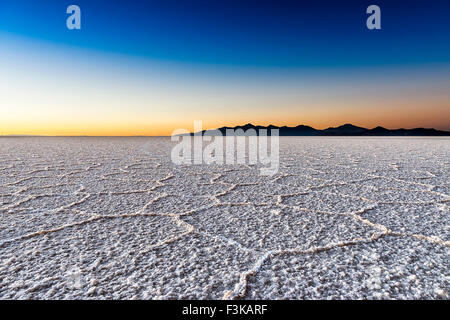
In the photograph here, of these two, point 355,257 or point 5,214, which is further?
point 5,214

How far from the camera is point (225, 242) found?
1.08 m

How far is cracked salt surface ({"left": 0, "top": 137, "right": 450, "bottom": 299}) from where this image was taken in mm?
784

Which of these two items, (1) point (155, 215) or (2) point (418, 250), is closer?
(2) point (418, 250)

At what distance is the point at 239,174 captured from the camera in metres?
2.72

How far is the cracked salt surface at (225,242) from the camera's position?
78 cm

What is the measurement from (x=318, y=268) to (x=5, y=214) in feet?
4.77

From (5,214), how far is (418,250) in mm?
1784

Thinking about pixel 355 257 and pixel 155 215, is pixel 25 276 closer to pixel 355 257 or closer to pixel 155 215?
pixel 155 215
